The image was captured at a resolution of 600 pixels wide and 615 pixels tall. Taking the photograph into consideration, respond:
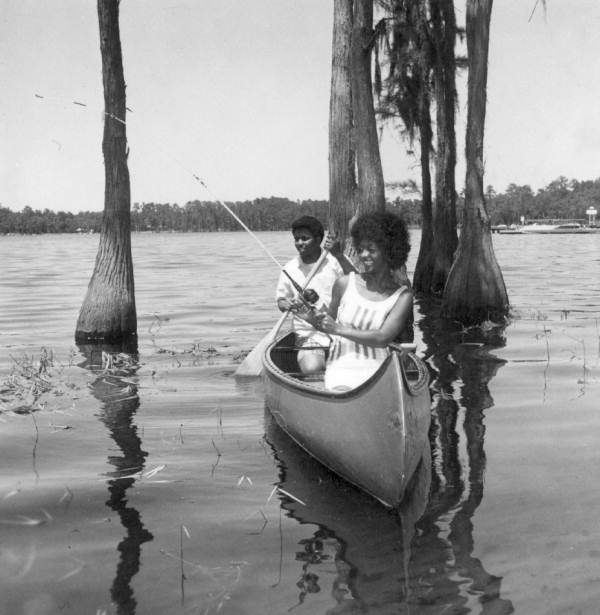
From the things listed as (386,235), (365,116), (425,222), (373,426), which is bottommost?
(373,426)

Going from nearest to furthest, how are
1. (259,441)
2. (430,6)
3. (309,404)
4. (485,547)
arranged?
(485,547) < (309,404) < (259,441) < (430,6)

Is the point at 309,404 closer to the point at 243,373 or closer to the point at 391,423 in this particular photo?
the point at 391,423

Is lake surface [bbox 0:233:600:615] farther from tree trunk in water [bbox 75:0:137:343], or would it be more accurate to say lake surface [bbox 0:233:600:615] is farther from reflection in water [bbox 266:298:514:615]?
tree trunk in water [bbox 75:0:137:343]

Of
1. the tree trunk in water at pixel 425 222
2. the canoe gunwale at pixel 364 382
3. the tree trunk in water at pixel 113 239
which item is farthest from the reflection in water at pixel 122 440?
the tree trunk in water at pixel 425 222

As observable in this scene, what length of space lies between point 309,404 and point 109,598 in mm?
2799

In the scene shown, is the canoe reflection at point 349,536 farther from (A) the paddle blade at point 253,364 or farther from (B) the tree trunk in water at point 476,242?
(B) the tree trunk in water at point 476,242

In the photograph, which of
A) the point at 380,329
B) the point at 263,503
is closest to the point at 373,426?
the point at 380,329

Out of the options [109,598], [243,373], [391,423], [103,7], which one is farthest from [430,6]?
[109,598]

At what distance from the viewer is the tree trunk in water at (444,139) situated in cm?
2362

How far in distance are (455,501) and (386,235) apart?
2.01m

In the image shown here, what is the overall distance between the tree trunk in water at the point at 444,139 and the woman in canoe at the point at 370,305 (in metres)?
17.2

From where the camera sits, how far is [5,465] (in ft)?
25.5

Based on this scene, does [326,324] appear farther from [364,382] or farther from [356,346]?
[364,382]

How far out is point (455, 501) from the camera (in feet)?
21.9
